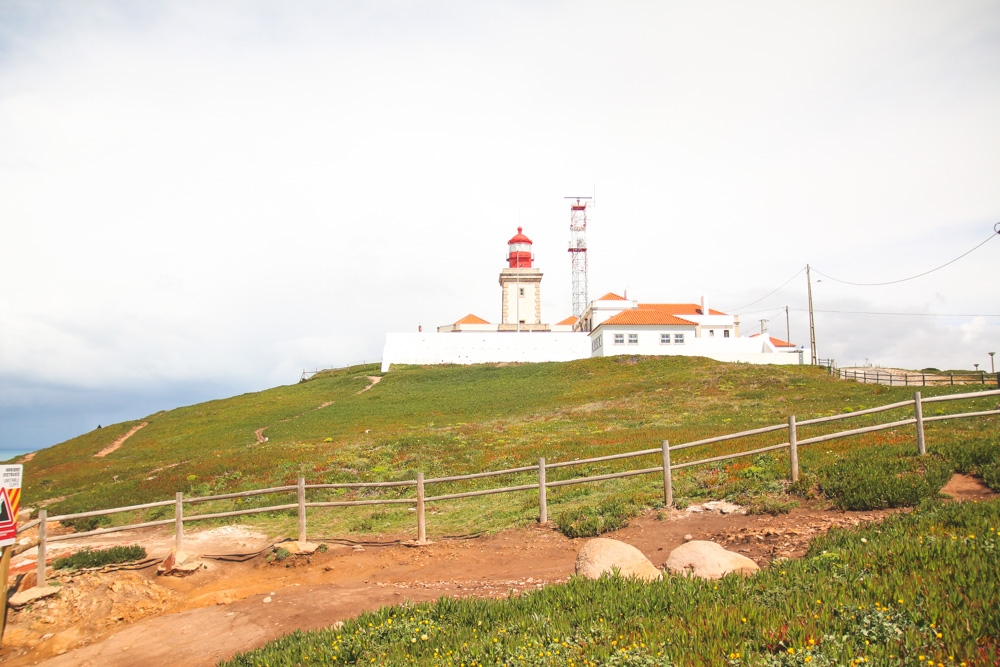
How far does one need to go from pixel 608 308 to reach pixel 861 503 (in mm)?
67973

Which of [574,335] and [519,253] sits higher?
[519,253]

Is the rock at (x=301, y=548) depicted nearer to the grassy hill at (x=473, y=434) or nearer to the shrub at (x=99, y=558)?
the grassy hill at (x=473, y=434)

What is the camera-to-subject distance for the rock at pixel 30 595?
12.0m

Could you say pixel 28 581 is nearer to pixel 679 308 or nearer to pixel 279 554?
pixel 279 554

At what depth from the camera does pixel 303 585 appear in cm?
1262

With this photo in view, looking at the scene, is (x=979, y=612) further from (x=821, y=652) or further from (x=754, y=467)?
(x=754, y=467)

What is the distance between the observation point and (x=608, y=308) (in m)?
78.8

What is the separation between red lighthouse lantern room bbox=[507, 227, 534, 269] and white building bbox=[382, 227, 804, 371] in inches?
4.0

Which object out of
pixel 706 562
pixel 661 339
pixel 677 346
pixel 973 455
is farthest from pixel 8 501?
pixel 677 346

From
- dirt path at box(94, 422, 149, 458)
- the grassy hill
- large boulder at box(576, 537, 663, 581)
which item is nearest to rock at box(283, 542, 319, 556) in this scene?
the grassy hill

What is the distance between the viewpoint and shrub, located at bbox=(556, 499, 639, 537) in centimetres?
1348

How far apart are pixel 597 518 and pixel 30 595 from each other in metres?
11.4

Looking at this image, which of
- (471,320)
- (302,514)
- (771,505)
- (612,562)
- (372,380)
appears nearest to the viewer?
(612,562)

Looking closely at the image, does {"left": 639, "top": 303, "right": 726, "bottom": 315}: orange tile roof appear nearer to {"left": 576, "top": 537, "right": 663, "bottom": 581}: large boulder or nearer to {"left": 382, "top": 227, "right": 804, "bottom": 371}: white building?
{"left": 382, "top": 227, "right": 804, "bottom": 371}: white building
